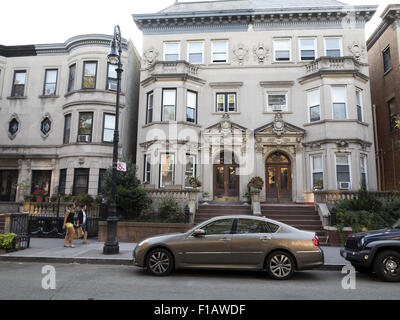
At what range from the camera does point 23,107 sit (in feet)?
69.5

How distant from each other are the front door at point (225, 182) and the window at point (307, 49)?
8611 mm

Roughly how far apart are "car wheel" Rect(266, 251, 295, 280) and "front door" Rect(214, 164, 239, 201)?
10797 millimetres

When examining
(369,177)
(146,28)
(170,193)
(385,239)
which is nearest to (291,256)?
(385,239)

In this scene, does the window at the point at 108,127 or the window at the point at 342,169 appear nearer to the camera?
the window at the point at 342,169

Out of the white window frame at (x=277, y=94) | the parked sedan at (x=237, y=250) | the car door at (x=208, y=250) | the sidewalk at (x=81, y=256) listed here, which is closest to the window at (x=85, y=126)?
the sidewalk at (x=81, y=256)

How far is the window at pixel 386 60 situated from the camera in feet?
64.8

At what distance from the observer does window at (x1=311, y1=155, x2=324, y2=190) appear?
1685cm

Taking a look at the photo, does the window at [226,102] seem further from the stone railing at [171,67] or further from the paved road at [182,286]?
the paved road at [182,286]

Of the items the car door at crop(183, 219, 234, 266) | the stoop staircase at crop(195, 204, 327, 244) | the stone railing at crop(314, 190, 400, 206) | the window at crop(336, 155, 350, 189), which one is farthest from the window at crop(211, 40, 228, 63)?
the car door at crop(183, 219, 234, 266)

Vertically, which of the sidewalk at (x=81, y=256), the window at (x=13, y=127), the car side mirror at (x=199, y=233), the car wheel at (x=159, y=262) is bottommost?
the sidewalk at (x=81, y=256)

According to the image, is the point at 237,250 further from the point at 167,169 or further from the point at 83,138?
the point at 83,138

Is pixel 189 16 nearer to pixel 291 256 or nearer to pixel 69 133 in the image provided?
pixel 69 133

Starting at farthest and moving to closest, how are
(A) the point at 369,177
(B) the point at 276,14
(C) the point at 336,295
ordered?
1. (B) the point at 276,14
2. (A) the point at 369,177
3. (C) the point at 336,295

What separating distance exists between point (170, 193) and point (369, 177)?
12.0 m
